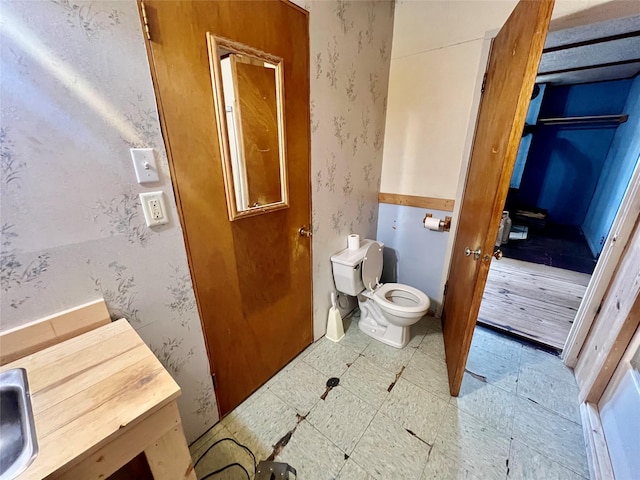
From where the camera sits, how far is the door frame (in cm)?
130

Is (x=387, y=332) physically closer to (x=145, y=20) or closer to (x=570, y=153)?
(x=145, y=20)

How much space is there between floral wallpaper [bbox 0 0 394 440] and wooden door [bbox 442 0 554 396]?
4.28 ft

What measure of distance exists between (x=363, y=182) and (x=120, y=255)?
5.13 feet

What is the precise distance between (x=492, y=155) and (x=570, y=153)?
15.8 ft

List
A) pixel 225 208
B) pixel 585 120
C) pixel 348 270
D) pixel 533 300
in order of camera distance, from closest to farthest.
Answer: pixel 225 208
pixel 348 270
pixel 533 300
pixel 585 120

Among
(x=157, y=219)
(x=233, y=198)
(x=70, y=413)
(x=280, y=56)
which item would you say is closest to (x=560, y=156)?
(x=280, y=56)

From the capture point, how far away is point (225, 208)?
3.62 ft

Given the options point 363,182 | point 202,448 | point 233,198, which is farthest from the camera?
point 363,182

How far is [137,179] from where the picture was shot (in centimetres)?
85

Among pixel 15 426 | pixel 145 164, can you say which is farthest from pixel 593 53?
pixel 15 426

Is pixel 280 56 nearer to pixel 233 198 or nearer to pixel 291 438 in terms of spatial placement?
pixel 233 198

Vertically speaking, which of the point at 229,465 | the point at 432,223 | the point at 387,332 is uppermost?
the point at 432,223

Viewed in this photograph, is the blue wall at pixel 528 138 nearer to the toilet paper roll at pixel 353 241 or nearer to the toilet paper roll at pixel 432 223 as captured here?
the toilet paper roll at pixel 432 223

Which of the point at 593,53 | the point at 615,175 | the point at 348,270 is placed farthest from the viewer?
the point at 615,175
